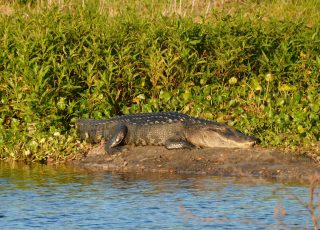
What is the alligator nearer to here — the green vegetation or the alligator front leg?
the alligator front leg

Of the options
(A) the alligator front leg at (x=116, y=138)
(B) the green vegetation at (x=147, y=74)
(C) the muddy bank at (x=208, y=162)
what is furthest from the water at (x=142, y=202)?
(B) the green vegetation at (x=147, y=74)

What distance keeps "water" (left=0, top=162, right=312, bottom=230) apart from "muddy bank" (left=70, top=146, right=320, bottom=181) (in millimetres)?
343

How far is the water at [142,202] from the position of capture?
8469mm

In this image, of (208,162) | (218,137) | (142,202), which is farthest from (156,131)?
(142,202)

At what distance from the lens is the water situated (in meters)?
8.47

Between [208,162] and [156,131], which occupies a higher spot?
[156,131]

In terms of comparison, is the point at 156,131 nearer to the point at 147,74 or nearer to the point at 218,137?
the point at 218,137

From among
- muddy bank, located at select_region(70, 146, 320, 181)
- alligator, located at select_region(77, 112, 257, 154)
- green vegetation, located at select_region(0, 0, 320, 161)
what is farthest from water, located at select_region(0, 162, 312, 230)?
green vegetation, located at select_region(0, 0, 320, 161)

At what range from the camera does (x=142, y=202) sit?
30.8ft

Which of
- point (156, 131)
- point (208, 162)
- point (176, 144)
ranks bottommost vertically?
point (208, 162)

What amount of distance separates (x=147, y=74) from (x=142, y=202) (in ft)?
12.9

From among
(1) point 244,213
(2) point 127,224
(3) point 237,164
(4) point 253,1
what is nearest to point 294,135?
(3) point 237,164

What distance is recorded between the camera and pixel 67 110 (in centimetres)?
1250

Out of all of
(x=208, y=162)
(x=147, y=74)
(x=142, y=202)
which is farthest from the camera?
(x=147, y=74)
